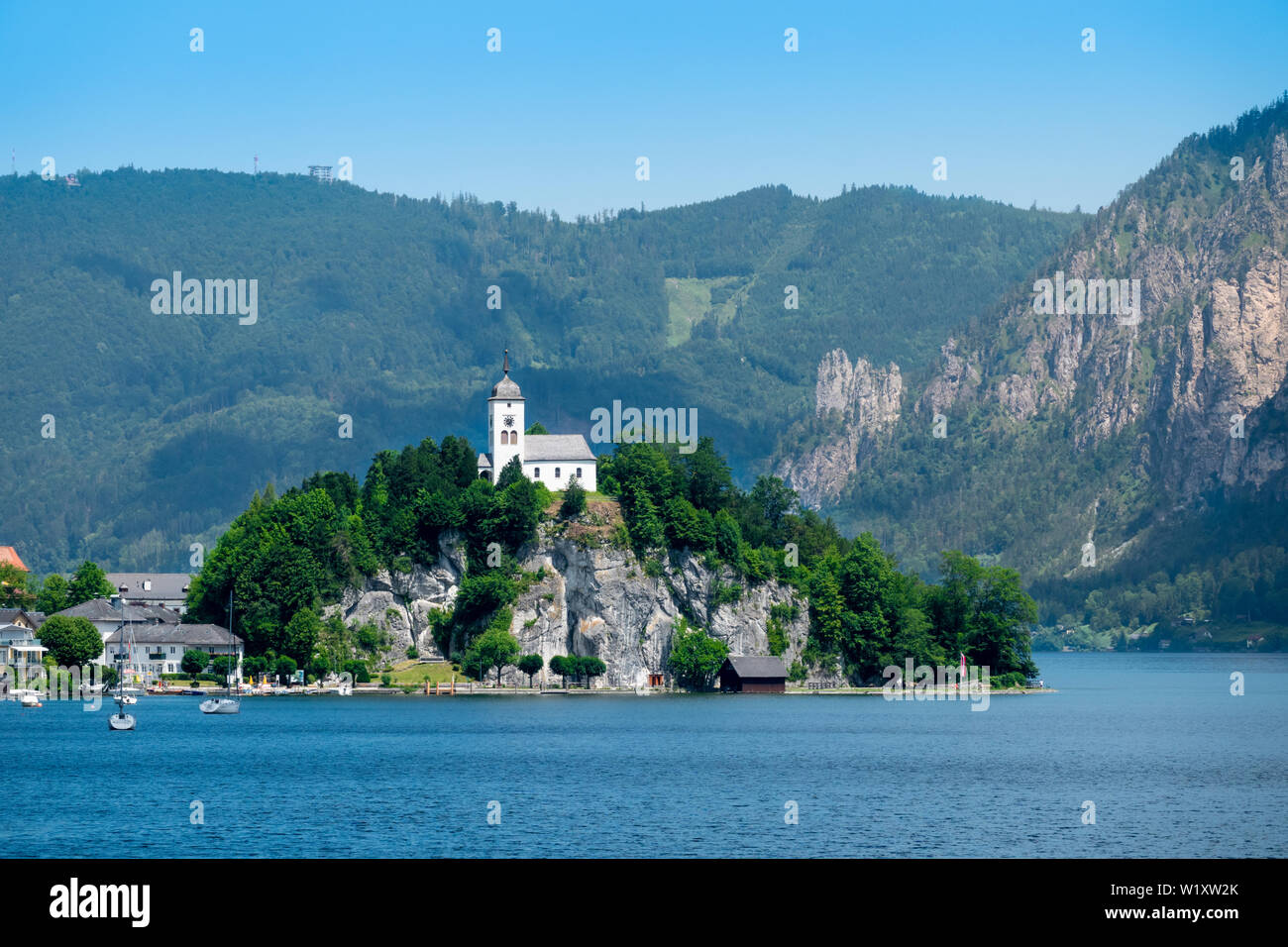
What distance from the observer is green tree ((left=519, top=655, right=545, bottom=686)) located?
15925cm

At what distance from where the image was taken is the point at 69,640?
158 m

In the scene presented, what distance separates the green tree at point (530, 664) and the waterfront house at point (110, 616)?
140 feet

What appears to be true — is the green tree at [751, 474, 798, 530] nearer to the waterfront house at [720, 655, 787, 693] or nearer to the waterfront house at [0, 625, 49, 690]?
the waterfront house at [720, 655, 787, 693]

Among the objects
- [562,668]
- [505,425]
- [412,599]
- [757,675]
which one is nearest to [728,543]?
[757,675]

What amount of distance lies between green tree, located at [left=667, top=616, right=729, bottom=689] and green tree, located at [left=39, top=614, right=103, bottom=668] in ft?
188

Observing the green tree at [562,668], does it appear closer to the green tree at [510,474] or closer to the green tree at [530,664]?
the green tree at [530,664]

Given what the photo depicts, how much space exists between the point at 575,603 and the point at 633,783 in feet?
280

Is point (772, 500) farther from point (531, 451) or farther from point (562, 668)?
point (562, 668)

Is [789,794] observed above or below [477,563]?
below

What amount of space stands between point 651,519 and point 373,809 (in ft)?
324

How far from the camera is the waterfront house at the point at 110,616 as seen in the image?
565ft
